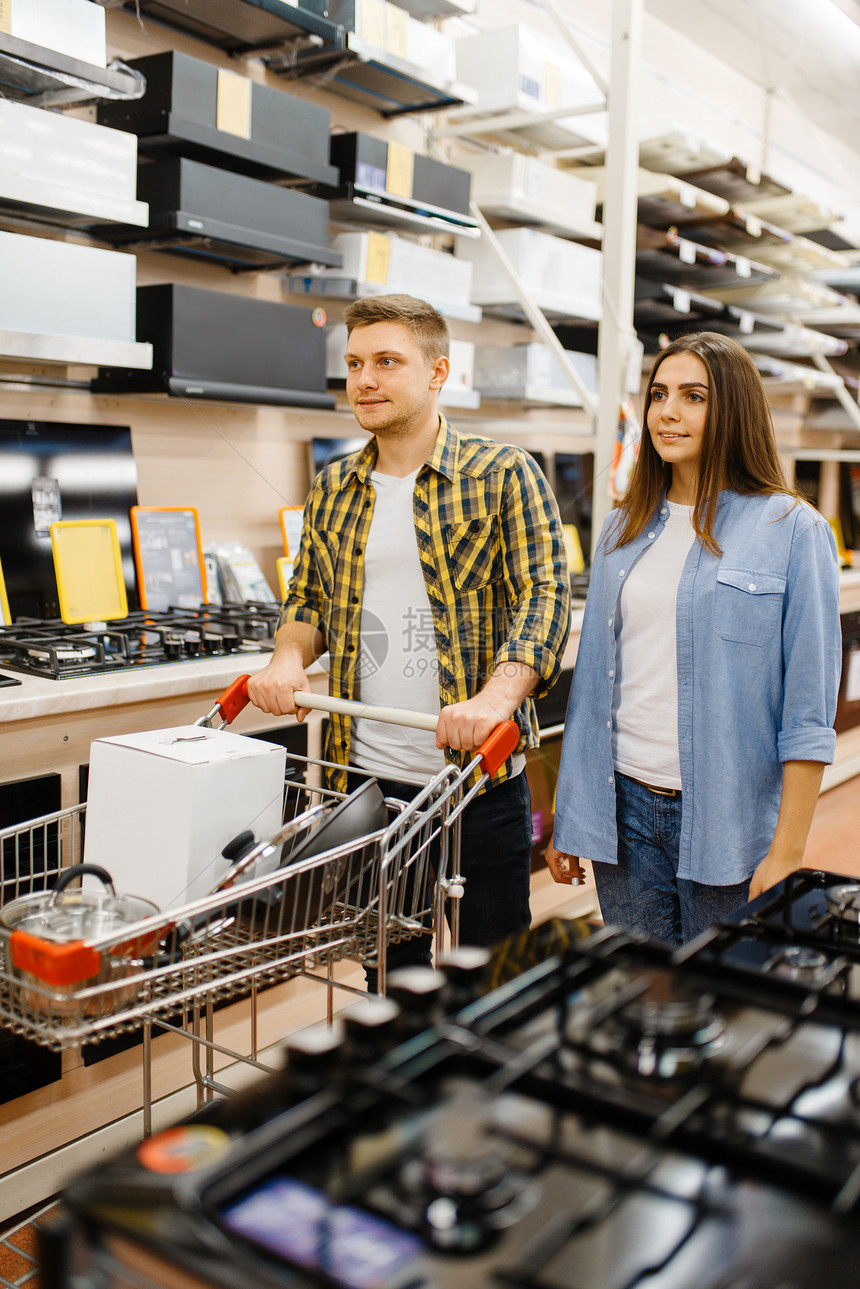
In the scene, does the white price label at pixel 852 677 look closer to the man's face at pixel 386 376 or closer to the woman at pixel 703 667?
the woman at pixel 703 667

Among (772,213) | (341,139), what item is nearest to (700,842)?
(341,139)

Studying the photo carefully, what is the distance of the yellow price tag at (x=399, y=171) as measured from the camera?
292cm

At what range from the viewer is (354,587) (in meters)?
1.87

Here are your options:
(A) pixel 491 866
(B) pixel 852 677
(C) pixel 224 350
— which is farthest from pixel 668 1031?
(B) pixel 852 677

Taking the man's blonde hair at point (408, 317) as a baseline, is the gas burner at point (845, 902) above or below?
below

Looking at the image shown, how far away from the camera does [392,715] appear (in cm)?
151

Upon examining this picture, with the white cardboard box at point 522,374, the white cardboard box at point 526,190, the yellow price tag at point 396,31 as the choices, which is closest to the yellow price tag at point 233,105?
the yellow price tag at point 396,31

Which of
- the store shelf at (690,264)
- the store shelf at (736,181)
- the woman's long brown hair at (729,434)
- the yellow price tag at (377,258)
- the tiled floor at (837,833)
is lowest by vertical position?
the tiled floor at (837,833)

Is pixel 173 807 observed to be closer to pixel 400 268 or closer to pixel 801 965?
pixel 801 965

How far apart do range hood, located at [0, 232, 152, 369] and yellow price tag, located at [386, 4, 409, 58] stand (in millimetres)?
1038

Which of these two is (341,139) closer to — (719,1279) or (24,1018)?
(24,1018)

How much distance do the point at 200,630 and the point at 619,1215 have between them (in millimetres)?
1930

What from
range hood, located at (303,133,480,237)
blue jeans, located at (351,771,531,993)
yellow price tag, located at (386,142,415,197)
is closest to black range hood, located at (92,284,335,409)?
range hood, located at (303,133,480,237)

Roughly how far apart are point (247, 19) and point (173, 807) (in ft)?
6.93
